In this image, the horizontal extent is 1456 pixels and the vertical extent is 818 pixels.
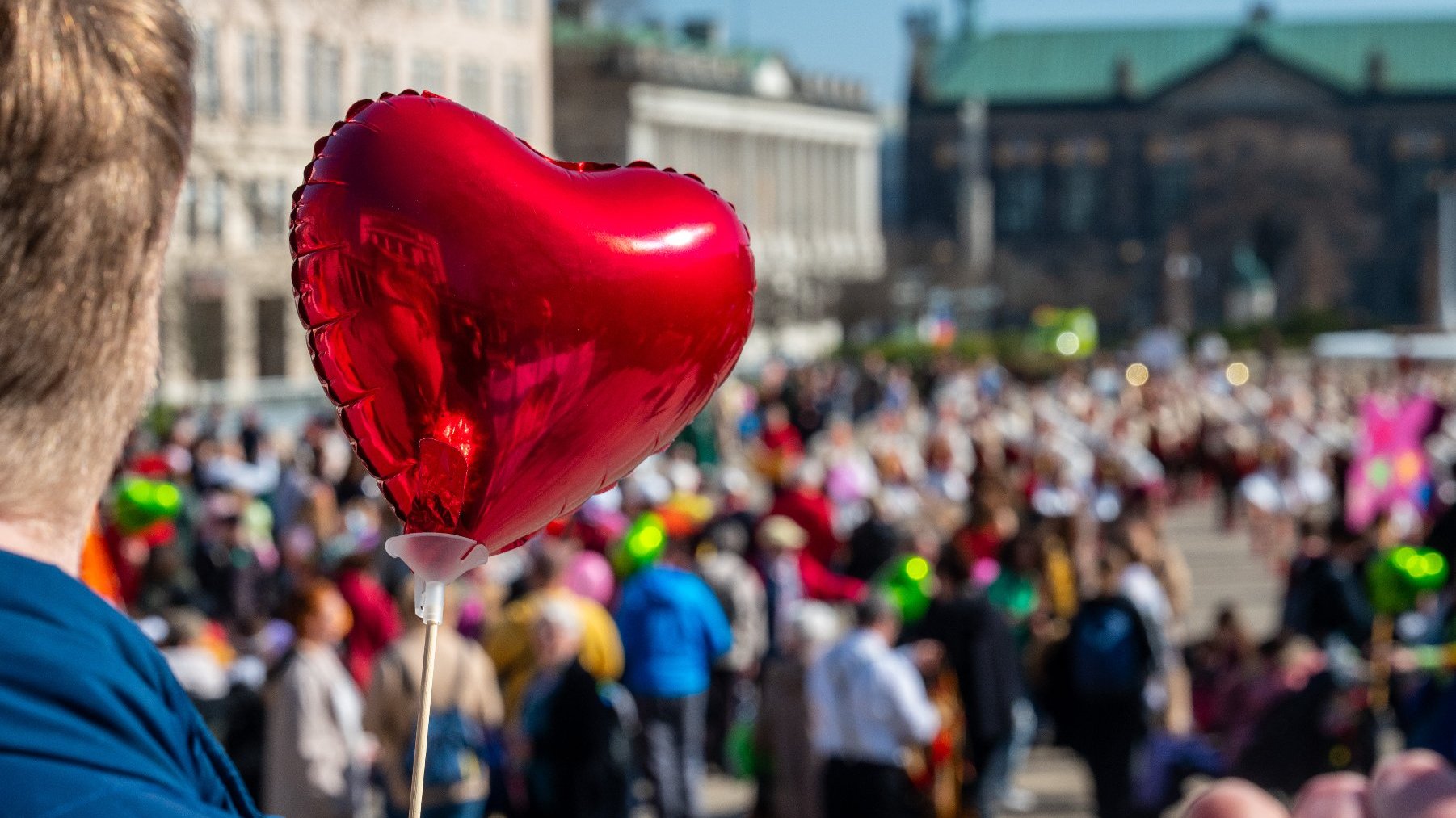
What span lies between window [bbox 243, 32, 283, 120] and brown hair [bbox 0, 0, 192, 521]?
35.2 m

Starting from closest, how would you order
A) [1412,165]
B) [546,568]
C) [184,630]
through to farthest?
[184,630], [546,568], [1412,165]

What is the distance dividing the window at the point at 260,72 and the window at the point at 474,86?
50.7 ft

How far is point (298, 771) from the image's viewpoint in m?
7.25

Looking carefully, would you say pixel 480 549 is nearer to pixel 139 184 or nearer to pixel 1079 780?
pixel 139 184

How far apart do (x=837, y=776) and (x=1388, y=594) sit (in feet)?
9.13

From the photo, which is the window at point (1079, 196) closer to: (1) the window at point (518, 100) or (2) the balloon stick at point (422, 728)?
(1) the window at point (518, 100)

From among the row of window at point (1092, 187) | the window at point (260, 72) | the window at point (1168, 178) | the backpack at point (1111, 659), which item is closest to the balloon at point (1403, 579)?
A: the backpack at point (1111, 659)

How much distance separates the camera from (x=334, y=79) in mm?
44375

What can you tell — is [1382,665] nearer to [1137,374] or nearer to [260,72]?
[260,72]

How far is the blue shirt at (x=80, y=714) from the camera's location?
3.42 feet

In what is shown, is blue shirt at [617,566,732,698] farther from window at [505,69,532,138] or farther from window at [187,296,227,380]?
window at [505,69,532,138]

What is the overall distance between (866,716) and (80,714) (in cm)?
736

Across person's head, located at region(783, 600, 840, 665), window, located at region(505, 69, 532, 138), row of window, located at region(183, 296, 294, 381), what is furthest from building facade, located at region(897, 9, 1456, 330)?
person's head, located at region(783, 600, 840, 665)

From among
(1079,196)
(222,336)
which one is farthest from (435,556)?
(1079,196)
